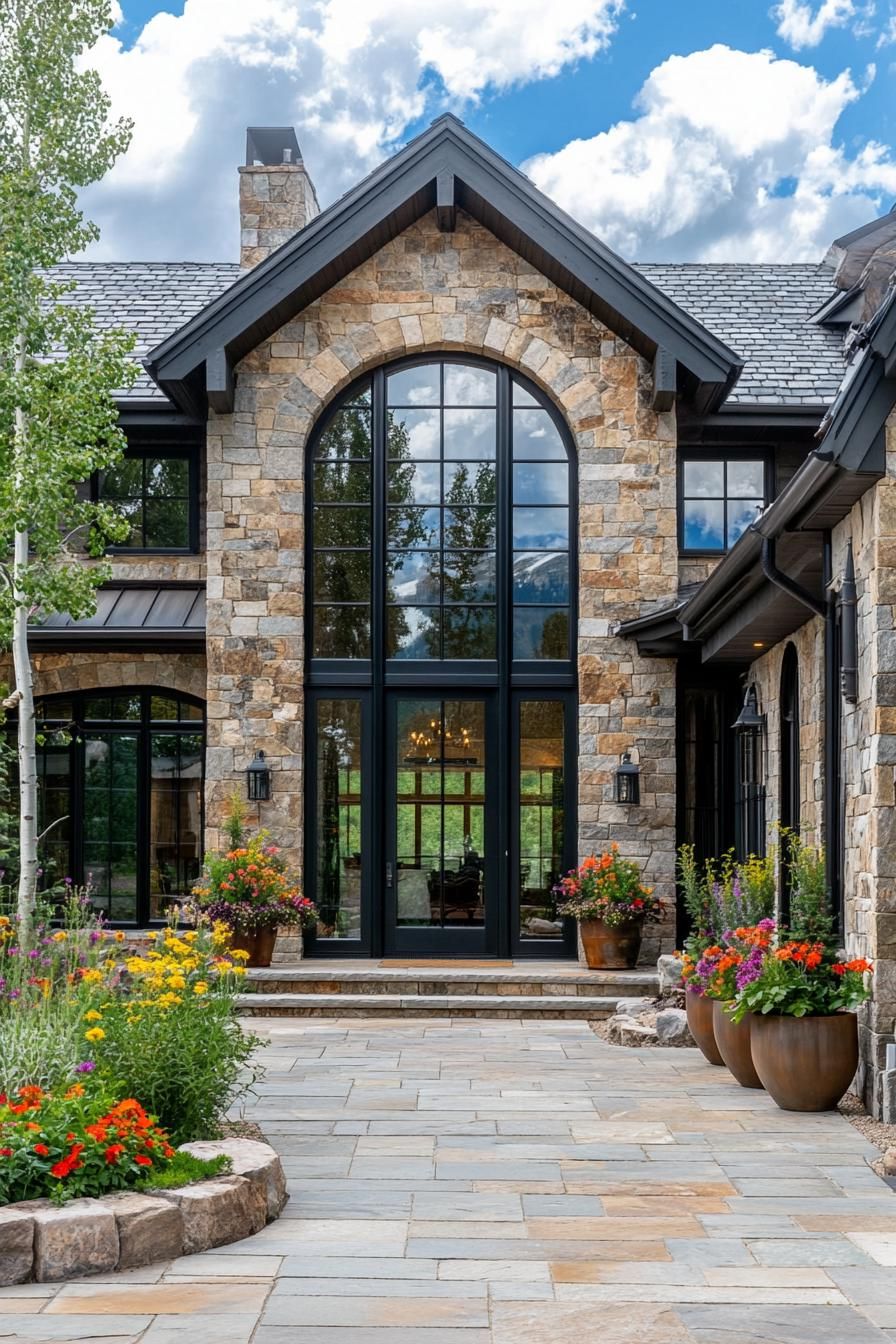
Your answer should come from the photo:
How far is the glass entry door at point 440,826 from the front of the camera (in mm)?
14047

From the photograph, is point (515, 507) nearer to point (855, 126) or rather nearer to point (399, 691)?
point (399, 691)

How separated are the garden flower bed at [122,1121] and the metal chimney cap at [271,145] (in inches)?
431

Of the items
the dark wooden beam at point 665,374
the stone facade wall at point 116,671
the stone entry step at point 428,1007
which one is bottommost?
the stone entry step at point 428,1007

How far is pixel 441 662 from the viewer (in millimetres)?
14156

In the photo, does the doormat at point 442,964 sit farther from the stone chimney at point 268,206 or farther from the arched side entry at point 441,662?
the stone chimney at point 268,206

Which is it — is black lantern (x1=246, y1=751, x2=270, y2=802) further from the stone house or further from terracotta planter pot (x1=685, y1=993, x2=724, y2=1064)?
terracotta planter pot (x1=685, y1=993, x2=724, y2=1064)

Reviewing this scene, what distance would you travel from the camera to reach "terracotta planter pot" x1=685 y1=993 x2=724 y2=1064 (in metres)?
9.74

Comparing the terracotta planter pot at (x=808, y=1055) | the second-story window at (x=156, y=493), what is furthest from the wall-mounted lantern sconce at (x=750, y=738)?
the second-story window at (x=156, y=493)

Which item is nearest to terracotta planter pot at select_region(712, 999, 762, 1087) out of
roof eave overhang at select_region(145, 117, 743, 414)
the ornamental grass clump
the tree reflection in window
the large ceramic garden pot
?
the ornamental grass clump

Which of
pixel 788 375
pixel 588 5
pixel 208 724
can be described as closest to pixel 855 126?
pixel 588 5

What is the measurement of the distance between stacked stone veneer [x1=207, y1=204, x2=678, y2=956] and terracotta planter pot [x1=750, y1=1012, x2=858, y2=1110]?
5.74 meters

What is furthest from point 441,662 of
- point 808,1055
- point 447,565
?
point 808,1055

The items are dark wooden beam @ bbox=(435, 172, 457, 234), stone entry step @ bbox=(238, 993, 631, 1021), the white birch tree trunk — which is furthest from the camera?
dark wooden beam @ bbox=(435, 172, 457, 234)

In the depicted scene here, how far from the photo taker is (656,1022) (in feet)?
35.4
